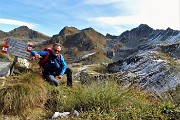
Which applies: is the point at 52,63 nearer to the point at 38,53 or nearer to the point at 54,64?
the point at 54,64

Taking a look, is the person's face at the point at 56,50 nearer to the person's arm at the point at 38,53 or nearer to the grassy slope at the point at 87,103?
the person's arm at the point at 38,53

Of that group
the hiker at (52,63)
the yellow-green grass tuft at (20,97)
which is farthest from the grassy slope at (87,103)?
the hiker at (52,63)

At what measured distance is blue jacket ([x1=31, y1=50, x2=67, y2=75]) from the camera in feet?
42.9

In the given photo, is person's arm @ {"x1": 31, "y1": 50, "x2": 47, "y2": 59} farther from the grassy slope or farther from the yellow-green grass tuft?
the yellow-green grass tuft

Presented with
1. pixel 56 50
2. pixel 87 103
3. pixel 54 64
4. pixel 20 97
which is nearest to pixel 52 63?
pixel 54 64

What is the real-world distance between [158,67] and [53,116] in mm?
181300

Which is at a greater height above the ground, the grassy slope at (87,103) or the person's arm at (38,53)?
the person's arm at (38,53)

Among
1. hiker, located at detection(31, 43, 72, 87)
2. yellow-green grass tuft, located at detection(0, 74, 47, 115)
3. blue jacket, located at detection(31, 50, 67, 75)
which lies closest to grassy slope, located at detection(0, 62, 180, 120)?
yellow-green grass tuft, located at detection(0, 74, 47, 115)

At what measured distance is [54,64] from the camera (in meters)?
13.1

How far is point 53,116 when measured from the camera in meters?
8.95

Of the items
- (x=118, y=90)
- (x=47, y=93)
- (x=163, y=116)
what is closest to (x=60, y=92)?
(x=47, y=93)

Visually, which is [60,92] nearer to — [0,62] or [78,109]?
[78,109]

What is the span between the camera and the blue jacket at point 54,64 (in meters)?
13.1

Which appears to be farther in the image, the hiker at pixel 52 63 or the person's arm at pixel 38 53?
the person's arm at pixel 38 53
